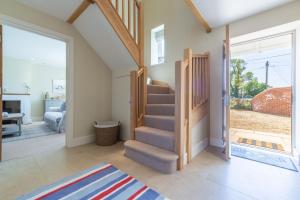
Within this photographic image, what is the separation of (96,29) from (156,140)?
234cm

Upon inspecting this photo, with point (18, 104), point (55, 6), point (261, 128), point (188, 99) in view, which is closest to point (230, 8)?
point (188, 99)

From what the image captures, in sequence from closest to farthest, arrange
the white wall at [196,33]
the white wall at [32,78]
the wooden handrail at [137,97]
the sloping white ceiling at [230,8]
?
the sloping white ceiling at [230,8], the white wall at [196,33], the wooden handrail at [137,97], the white wall at [32,78]

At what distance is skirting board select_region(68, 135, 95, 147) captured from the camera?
9.52ft

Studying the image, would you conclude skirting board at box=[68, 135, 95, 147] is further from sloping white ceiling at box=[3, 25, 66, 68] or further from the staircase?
sloping white ceiling at box=[3, 25, 66, 68]

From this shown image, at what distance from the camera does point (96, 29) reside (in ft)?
9.00

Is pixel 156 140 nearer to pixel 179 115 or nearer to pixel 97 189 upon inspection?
pixel 179 115

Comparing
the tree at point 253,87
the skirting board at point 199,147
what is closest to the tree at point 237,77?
the tree at point 253,87

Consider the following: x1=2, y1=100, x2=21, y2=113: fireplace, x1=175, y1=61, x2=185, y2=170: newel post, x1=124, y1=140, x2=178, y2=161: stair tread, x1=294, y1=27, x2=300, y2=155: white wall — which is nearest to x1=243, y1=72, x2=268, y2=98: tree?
x1=294, y1=27, x2=300, y2=155: white wall

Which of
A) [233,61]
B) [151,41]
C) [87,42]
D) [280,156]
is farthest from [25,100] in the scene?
[280,156]

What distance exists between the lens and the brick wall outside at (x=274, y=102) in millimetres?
2652

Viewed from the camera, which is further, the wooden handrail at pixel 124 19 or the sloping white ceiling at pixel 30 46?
the sloping white ceiling at pixel 30 46

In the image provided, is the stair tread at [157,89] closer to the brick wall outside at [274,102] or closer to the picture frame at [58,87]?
the brick wall outside at [274,102]

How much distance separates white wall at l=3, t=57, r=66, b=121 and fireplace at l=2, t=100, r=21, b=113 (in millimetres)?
433

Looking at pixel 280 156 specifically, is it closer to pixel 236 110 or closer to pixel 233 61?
pixel 236 110
